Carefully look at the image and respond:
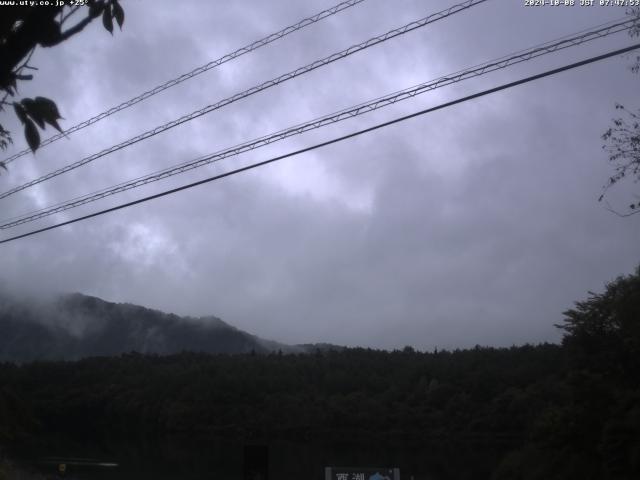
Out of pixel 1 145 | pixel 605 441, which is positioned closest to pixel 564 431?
pixel 605 441

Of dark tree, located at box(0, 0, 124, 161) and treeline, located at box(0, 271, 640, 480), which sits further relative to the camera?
treeline, located at box(0, 271, 640, 480)

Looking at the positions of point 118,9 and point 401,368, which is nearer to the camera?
point 118,9

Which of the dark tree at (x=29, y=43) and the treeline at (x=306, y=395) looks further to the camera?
the treeline at (x=306, y=395)

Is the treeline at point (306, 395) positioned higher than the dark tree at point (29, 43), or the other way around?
the treeline at point (306, 395)

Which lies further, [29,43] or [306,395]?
[306,395]

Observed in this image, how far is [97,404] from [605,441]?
278 feet

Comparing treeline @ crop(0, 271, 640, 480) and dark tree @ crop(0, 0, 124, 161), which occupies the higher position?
treeline @ crop(0, 271, 640, 480)

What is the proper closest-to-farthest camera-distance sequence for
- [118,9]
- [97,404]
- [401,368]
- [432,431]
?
[118,9] < [432,431] < [97,404] < [401,368]

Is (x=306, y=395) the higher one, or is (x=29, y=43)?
(x=306, y=395)

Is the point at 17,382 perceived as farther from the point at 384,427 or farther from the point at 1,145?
the point at 1,145

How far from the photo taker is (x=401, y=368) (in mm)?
108125

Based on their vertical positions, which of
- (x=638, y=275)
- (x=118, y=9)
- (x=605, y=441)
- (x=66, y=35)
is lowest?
(x=605, y=441)

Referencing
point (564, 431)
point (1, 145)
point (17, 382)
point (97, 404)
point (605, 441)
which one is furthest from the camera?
point (97, 404)

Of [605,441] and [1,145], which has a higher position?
[1,145]
